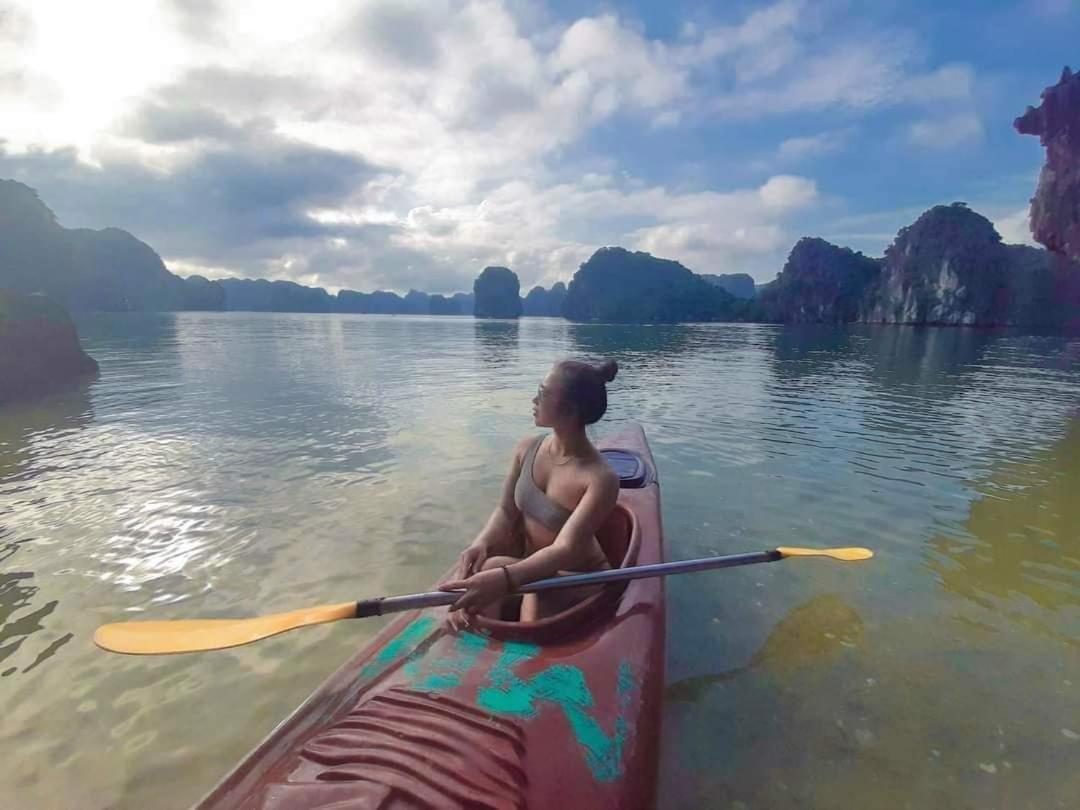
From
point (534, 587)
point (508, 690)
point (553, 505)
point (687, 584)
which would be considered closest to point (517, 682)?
point (508, 690)

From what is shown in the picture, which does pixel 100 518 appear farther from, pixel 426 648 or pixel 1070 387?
pixel 1070 387

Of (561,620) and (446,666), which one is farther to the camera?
(561,620)

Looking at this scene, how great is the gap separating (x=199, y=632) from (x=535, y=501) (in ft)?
7.75

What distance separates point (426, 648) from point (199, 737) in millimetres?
1995

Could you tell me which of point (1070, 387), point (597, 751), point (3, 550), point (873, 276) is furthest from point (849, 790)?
point (873, 276)

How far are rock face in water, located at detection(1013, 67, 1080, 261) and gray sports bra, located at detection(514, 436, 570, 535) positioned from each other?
238 feet

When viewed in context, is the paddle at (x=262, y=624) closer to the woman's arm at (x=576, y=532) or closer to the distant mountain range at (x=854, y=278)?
the woman's arm at (x=576, y=532)

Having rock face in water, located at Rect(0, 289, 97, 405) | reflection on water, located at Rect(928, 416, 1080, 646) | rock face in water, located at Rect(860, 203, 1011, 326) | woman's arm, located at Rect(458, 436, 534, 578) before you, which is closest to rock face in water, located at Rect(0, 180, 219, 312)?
rock face in water, located at Rect(0, 289, 97, 405)

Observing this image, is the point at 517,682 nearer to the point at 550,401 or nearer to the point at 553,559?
the point at 553,559

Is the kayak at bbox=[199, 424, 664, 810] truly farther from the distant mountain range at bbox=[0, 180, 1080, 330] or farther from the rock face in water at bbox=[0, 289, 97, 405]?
the distant mountain range at bbox=[0, 180, 1080, 330]

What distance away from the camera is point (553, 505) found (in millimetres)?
3496

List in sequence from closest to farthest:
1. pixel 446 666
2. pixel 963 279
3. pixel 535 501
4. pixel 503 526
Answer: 1. pixel 446 666
2. pixel 535 501
3. pixel 503 526
4. pixel 963 279

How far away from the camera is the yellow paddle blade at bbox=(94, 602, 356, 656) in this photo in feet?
10.6

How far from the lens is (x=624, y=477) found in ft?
18.8
